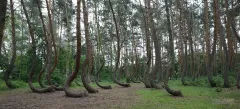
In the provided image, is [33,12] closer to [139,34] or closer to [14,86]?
[14,86]

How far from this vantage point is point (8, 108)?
880 centimetres

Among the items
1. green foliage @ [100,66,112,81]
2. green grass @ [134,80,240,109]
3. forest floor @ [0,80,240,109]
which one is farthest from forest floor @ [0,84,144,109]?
green foliage @ [100,66,112,81]

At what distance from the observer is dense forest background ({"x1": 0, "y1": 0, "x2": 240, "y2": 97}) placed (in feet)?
51.1

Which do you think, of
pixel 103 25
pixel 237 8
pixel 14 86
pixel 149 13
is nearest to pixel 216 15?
pixel 237 8

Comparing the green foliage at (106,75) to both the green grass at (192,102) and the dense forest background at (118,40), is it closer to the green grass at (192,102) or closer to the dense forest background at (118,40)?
the dense forest background at (118,40)

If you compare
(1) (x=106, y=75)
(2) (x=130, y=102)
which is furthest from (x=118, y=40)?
(1) (x=106, y=75)

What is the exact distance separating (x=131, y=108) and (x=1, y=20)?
198 inches

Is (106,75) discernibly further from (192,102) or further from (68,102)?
(192,102)

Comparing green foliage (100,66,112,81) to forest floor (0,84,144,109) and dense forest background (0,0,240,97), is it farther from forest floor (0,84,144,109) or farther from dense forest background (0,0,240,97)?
forest floor (0,84,144,109)

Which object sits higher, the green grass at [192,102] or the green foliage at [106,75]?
the green foliage at [106,75]

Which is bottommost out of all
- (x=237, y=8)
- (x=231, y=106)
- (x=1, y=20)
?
(x=231, y=106)

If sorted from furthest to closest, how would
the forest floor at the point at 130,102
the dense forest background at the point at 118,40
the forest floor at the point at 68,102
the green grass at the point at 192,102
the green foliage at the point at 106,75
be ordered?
the green foliage at the point at 106,75 → the dense forest background at the point at 118,40 → the forest floor at the point at 68,102 → the forest floor at the point at 130,102 → the green grass at the point at 192,102

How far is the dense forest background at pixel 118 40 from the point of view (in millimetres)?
15578

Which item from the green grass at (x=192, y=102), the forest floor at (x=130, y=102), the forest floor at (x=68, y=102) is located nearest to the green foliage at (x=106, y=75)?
the forest floor at (x=68, y=102)
